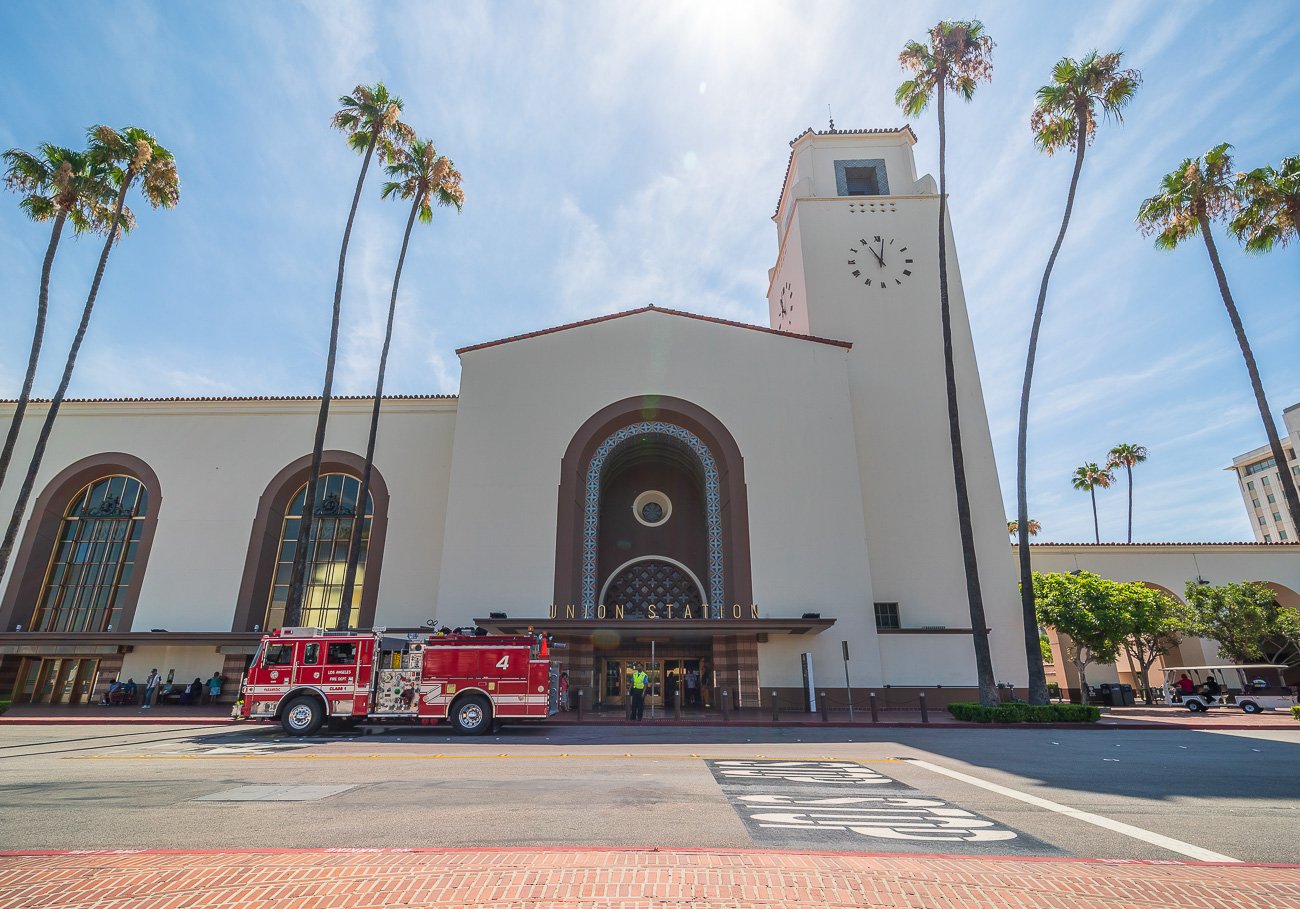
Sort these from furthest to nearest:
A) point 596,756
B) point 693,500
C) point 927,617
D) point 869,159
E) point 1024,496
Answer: point 869,159 < point 693,500 < point 927,617 < point 1024,496 < point 596,756

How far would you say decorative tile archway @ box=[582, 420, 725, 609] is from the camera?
79.5 feet

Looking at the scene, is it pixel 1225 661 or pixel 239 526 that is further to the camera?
pixel 1225 661

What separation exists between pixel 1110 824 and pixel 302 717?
16.8 metres

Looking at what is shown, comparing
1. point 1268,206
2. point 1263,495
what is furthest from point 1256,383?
point 1263,495

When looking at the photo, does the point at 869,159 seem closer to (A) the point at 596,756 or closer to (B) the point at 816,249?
(B) the point at 816,249

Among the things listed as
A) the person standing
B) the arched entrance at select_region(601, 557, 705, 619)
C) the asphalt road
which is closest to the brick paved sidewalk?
the asphalt road

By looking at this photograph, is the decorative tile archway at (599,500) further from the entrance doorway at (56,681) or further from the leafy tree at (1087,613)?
the entrance doorway at (56,681)

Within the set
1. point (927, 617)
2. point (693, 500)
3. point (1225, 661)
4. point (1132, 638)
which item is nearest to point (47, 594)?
point (693, 500)

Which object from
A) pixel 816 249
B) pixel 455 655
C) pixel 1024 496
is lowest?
pixel 455 655

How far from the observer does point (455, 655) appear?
55.5 feet

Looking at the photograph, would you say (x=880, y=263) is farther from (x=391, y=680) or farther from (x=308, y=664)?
(x=308, y=664)

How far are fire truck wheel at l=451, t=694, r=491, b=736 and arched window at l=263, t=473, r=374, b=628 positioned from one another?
11649 millimetres

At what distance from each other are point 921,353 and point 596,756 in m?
23.6

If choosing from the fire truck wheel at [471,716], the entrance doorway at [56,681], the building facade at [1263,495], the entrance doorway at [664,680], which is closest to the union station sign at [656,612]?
the entrance doorway at [664,680]
